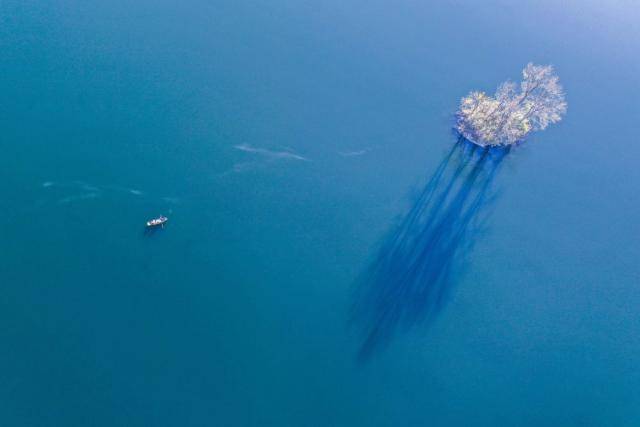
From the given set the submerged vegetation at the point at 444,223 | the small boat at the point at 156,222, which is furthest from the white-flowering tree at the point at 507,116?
the small boat at the point at 156,222

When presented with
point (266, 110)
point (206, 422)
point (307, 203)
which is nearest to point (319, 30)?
point (266, 110)

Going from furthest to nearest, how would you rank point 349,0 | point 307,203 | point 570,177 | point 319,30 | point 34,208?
point 349,0 < point 319,30 < point 570,177 < point 307,203 < point 34,208

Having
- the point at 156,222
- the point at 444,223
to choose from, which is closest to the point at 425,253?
the point at 444,223

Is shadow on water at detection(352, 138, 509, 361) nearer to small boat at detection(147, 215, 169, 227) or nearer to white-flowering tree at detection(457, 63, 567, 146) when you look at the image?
white-flowering tree at detection(457, 63, 567, 146)

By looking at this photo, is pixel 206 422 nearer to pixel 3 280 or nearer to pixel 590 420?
pixel 3 280

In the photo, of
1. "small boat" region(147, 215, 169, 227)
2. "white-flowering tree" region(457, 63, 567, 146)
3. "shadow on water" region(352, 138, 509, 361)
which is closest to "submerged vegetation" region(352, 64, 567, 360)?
"shadow on water" region(352, 138, 509, 361)

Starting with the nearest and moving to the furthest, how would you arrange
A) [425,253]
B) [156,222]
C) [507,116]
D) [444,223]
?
[156,222] → [425,253] → [444,223] → [507,116]

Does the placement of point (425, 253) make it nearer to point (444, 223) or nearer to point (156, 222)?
point (444, 223)
